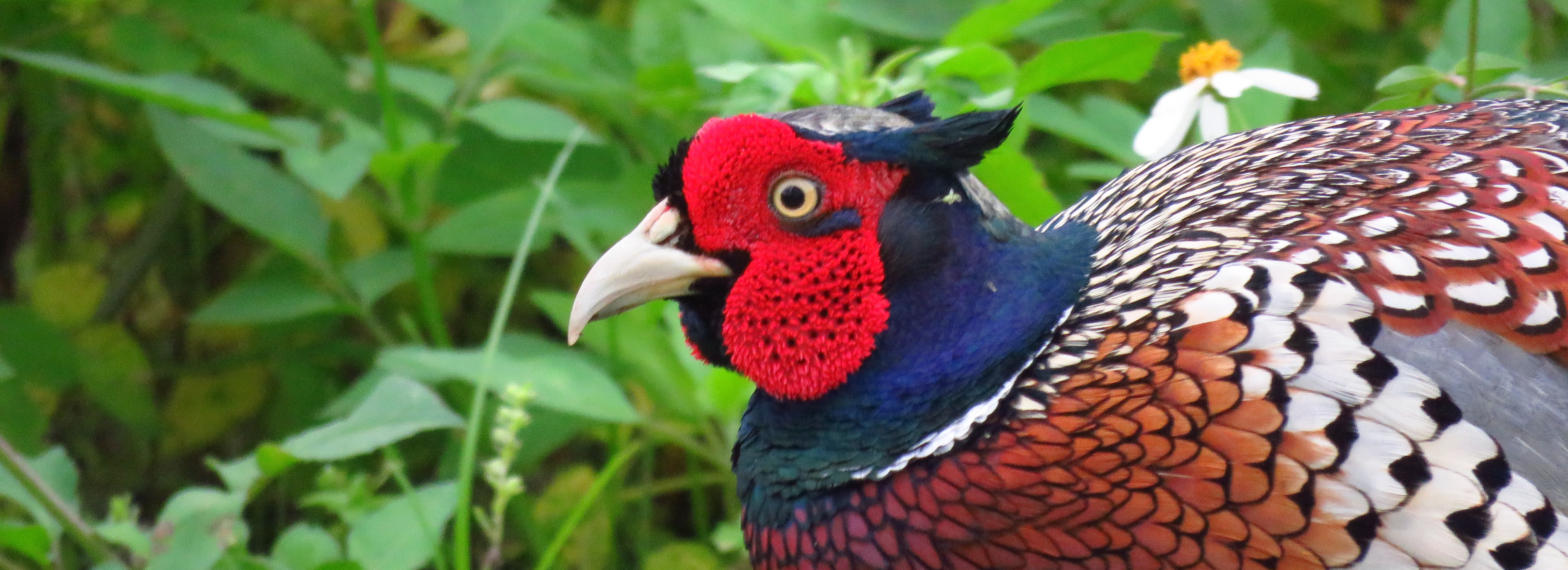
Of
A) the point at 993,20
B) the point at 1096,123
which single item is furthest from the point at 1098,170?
the point at 993,20

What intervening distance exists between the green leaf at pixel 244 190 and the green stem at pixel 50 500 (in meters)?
0.50

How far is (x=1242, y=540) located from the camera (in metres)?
1.09

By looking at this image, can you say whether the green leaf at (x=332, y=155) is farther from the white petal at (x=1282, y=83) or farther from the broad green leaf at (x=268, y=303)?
the white petal at (x=1282, y=83)

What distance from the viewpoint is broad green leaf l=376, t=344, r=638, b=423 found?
5.49 ft

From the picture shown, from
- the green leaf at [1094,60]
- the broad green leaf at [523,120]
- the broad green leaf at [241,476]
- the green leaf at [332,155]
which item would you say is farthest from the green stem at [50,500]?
the green leaf at [1094,60]

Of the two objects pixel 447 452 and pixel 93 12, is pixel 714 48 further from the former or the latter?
pixel 93 12

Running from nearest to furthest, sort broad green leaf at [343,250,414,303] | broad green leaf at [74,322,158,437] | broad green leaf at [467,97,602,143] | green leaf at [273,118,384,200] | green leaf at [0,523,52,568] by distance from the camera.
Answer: green leaf at [0,523,52,568] → green leaf at [273,118,384,200] → broad green leaf at [467,97,602,143] → broad green leaf at [343,250,414,303] → broad green leaf at [74,322,158,437]

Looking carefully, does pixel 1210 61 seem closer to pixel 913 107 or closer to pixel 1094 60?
pixel 1094 60

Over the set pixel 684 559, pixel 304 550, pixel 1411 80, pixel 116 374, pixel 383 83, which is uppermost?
pixel 383 83

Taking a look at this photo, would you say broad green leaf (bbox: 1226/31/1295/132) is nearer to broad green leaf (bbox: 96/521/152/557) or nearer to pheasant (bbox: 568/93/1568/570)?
pheasant (bbox: 568/93/1568/570)

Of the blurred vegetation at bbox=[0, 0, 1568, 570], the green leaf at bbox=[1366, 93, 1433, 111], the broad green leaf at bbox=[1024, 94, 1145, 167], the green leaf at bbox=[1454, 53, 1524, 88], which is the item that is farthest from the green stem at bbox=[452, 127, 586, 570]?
the green leaf at bbox=[1454, 53, 1524, 88]

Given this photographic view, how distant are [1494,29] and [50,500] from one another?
178cm

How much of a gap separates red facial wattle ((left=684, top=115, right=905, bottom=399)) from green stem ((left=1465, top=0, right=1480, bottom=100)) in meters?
0.81

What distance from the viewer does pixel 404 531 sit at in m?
1.57
